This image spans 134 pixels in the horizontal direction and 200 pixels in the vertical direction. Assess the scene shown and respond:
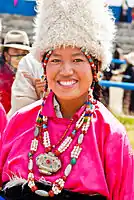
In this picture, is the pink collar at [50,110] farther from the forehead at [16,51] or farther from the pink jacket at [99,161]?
the forehead at [16,51]

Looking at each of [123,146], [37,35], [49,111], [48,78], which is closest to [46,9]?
[37,35]

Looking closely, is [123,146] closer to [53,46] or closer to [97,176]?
[97,176]

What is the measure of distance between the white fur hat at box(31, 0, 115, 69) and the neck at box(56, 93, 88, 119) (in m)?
0.23

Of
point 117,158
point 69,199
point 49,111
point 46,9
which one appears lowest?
point 69,199

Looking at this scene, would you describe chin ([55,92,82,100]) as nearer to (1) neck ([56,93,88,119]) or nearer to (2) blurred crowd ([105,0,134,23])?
(1) neck ([56,93,88,119])

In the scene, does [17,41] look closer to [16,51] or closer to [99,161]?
[16,51]

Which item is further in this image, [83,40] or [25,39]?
[25,39]

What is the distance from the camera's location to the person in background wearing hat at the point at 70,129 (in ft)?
8.25

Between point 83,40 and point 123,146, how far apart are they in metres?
0.57

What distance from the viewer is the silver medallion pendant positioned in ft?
8.41

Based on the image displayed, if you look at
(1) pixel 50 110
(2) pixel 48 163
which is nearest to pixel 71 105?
(1) pixel 50 110

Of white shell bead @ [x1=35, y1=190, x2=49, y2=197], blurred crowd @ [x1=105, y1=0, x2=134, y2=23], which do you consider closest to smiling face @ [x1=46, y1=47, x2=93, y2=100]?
white shell bead @ [x1=35, y1=190, x2=49, y2=197]

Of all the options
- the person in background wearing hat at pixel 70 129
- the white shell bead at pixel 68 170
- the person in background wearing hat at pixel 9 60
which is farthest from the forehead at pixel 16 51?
the white shell bead at pixel 68 170

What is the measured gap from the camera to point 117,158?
2.50 meters
